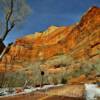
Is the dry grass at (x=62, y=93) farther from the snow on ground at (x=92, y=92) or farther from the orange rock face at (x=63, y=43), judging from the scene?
the orange rock face at (x=63, y=43)

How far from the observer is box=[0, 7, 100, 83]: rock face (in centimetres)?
5159

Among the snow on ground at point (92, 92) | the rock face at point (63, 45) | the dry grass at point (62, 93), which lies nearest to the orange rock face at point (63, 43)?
the rock face at point (63, 45)

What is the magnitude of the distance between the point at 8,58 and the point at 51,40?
9.56 metres

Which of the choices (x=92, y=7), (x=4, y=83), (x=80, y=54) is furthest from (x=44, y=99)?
(x=92, y=7)

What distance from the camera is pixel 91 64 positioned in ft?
151

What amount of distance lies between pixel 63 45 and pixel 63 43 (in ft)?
2.31

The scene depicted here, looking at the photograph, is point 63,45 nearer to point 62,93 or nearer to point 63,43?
point 63,43

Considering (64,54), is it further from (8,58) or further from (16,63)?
(8,58)

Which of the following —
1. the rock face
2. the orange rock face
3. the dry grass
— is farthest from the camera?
the orange rock face

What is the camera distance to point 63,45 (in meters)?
60.3

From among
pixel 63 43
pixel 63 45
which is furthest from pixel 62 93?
pixel 63 43

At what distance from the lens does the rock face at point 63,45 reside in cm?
5159

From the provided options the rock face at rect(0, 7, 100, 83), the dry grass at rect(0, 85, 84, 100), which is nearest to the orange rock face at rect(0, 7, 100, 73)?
the rock face at rect(0, 7, 100, 83)

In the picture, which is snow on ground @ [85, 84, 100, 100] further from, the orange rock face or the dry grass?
the orange rock face
